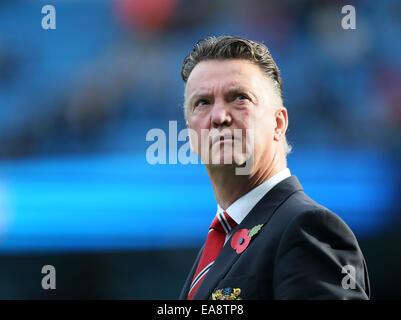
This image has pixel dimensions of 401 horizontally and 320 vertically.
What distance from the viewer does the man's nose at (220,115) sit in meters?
1.68

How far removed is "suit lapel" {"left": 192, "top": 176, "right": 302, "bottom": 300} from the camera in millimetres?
1465

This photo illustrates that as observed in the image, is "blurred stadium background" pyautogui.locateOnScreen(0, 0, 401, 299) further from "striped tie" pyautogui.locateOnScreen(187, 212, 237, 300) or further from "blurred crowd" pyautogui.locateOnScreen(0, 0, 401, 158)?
"striped tie" pyautogui.locateOnScreen(187, 212, 237, 300)

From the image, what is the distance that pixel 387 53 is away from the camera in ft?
15.7

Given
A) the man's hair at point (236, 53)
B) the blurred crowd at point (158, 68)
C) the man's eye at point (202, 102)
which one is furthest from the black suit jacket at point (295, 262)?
the blurred crowd at point (158, 68)

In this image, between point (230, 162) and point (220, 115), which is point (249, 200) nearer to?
point (230, 162)

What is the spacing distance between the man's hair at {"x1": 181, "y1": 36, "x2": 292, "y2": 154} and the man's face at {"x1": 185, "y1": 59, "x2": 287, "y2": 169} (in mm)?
23

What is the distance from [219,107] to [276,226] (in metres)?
0.48

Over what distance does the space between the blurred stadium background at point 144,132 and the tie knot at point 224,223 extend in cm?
257

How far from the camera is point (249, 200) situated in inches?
65.8

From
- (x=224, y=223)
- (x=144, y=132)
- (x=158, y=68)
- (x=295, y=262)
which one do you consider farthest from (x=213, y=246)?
(x=158, y=68)

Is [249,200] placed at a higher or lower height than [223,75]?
lower

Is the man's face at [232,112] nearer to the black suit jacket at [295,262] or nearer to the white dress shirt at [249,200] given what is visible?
the white dress shirt at [249,200]

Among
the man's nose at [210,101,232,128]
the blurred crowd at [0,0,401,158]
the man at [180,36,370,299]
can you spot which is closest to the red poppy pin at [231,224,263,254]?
the man at [180,36,370,299]

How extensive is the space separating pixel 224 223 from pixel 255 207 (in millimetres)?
135
